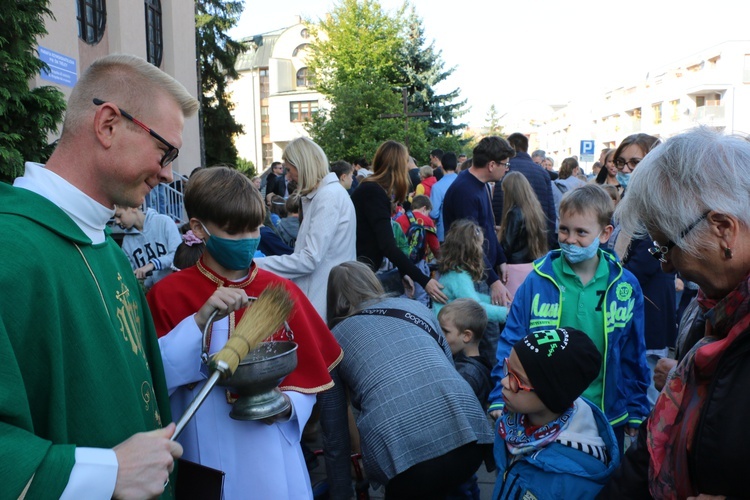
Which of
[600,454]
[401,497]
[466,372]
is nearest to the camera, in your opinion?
[600,454]

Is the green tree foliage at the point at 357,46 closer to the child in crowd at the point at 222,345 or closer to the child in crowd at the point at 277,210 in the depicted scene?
the child in crowd at the point at 277,210

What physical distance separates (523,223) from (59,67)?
9280mm

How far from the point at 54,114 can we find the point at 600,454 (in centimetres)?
654

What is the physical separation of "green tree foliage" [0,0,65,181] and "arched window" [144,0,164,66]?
10971mm

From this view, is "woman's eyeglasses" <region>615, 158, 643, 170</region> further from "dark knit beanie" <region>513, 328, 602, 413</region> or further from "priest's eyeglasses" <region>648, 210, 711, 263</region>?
"priest's eyeglasses" <region>648, 210, 711, 263</region>

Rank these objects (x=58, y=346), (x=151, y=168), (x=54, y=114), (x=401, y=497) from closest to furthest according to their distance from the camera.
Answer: (x=58, y=346) < (x=151, y=168) < (x=401, y=497) < (x=54, y=114)

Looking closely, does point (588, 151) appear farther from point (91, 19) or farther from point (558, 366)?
point (558, 366)

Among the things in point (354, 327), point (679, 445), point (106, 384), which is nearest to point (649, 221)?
point (679, 445)

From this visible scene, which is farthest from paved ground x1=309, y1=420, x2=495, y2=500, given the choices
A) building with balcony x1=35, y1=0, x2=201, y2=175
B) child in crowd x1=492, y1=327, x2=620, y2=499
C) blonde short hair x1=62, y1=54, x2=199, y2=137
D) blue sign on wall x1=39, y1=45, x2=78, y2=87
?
blue sign on wall x1=39, y1=45, x2=78, y2=87

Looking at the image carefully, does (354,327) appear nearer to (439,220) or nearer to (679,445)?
(679,445)

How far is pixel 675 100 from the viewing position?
5653 centimetres

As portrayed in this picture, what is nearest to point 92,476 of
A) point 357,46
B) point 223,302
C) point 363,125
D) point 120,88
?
point 223,302

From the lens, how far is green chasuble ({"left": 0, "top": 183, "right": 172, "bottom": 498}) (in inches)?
51.3

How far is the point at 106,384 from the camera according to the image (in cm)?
163
